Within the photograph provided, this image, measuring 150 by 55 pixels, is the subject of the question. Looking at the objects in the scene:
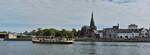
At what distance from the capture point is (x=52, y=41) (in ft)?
459

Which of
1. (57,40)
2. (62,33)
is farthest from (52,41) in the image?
(62,33)

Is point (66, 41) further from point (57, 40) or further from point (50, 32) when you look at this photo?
point (50, 32)

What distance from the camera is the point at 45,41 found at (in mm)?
143500

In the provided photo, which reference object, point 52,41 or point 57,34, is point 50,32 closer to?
point 57,34

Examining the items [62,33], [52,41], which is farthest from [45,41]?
[62,33]

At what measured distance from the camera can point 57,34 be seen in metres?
197

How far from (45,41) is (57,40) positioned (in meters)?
7.34

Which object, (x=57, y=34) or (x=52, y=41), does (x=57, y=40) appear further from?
(x=57, y=34)

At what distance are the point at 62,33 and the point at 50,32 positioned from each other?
7.19m

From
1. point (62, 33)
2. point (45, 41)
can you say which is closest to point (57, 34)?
point (62, 33)

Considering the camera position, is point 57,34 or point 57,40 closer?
point 57,40

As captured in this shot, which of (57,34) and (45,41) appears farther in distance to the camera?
(57,34)

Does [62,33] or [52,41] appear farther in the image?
[62,33]

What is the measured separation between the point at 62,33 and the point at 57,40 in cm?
5541
